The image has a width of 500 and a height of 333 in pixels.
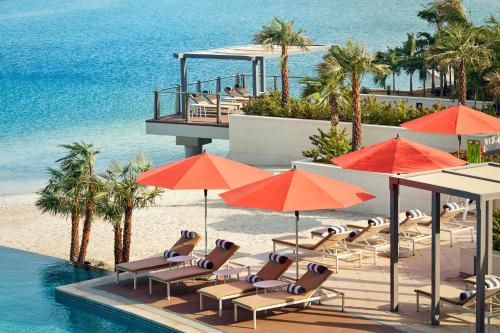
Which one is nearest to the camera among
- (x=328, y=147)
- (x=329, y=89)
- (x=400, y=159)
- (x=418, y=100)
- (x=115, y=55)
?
(x=400, y=159)

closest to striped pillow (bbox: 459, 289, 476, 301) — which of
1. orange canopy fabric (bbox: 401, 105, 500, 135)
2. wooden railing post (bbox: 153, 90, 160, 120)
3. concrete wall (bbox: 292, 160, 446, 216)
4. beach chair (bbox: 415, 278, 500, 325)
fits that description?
beach chair (bbox: 415, 278, 500, 325)

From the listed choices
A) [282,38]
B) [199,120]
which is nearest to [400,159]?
[282,38]

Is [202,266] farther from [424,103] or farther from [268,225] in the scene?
[424,103]

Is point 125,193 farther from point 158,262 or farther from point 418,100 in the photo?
point 418,100

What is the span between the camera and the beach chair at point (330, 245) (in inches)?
711

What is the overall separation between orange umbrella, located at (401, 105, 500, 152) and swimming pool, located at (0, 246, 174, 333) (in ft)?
22.8

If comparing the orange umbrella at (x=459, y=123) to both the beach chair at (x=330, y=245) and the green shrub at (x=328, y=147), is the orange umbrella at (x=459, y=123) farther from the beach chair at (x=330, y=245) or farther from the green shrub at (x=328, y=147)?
the beach chair at (x=330, y=245)

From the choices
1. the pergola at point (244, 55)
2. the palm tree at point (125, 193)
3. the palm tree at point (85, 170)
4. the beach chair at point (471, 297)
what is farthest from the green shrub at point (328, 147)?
the beach chair at point (471, 297)

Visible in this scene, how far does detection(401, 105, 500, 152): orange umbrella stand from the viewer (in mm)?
21281

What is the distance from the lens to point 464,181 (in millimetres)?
14742

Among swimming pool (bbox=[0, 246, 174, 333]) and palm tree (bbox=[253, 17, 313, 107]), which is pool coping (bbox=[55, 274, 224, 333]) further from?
palm tree (bbox=[253, 17, 313, 107])

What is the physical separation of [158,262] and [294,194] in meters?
2.72

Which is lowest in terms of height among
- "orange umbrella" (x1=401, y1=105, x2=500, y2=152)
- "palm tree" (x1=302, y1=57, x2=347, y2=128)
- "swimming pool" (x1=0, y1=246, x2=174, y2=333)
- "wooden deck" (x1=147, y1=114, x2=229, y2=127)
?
"swimming pool" (x1=0, y1=246, x2=174, y2=333)

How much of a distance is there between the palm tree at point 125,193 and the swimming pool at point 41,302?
1.00 meters
